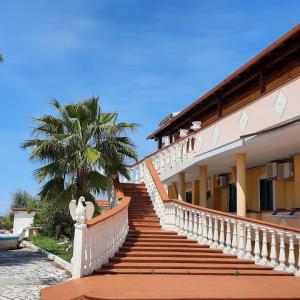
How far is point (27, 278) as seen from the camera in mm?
10180

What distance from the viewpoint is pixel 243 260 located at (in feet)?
38.0

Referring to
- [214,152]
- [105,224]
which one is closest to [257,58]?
[214,152]

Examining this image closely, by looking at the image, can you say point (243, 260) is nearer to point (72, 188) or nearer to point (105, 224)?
point (105, 224)

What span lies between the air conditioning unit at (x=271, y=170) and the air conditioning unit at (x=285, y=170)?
0.22 m

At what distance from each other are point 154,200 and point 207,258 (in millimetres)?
5569

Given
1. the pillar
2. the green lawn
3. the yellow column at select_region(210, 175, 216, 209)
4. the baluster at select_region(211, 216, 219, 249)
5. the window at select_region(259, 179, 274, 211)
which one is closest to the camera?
the baluster at select_region(211, 216, 219, 249)

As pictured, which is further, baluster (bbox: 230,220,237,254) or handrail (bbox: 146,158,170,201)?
handrail (bbox: 146,158,170,201)

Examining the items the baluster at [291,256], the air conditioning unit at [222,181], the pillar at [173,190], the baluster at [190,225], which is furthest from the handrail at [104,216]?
the pillar at [173,190]

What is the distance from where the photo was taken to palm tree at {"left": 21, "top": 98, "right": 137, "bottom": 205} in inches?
577

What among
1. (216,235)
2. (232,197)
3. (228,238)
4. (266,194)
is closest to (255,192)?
(266,194)

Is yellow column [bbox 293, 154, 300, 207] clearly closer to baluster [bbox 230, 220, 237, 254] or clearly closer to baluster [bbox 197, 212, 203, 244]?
baluster [bbox 230, 220, 237, 254]

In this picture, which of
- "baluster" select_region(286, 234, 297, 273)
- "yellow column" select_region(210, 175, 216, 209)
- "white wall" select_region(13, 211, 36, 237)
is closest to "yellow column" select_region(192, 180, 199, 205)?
"yellow column" select_region(210, 175, 216, 209)

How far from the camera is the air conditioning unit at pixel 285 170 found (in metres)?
13.7

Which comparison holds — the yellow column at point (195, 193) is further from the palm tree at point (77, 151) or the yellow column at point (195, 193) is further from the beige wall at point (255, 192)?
the palm tree at point (77, 151)
